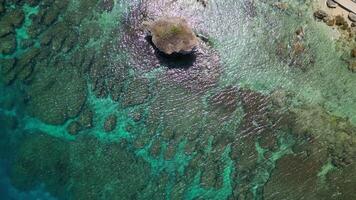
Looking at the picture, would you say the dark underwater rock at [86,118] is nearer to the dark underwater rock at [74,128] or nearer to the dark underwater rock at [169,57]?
the dark underwater rock at [74,128]

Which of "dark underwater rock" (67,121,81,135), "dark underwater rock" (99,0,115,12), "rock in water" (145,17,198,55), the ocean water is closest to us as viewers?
"rock in water" (145,17,198,55)

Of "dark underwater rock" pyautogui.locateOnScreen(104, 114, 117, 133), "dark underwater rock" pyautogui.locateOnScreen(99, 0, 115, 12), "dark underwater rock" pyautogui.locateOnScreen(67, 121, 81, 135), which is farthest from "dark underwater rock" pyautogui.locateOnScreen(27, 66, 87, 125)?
"dark underwater rock" pyautogui.locateOnScreen(99, 0, 115, 12)

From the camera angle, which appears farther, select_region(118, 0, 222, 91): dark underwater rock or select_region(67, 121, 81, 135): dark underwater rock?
select_region(118, 0, 222, 91): dark underwater rock

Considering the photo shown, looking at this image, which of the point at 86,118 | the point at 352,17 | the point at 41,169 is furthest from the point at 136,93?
the point at 352,17

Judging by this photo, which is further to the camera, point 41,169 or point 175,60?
point 175,60

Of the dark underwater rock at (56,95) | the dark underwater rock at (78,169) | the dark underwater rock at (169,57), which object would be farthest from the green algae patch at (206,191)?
the dark underwater rock at (56,95)

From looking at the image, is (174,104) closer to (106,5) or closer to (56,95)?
(56,95)

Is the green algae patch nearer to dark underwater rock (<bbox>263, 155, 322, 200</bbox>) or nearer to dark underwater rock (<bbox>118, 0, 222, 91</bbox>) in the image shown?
dark underwater rock (<bbox>263, 155, 322, 200</bbox>)
